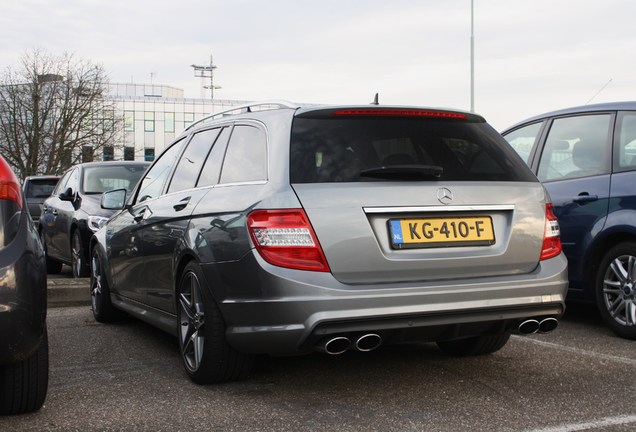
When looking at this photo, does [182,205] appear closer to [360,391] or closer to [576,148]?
[360,391]

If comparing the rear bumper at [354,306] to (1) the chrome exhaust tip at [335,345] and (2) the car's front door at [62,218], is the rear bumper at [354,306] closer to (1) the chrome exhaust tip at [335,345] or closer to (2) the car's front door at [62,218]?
(1) the chrome exhaust tip at [335,345]

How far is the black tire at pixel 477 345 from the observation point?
5.09 metres

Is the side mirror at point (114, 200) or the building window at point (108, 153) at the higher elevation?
the building window at point (108, 153)

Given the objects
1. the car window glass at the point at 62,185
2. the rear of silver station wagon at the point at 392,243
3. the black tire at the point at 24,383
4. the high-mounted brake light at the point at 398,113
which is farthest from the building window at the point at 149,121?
the black tire at the point at 24,383

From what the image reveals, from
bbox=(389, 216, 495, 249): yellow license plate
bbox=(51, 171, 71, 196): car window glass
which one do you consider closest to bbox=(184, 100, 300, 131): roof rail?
bbox=(389, 216, 495, 249): yellow license plate

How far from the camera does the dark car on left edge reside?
346cm

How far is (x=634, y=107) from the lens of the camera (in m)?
6.01

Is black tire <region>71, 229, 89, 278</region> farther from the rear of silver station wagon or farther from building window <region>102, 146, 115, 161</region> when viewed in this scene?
building window <region>102, 146, 115, 161</region>

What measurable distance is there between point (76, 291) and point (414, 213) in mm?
5188

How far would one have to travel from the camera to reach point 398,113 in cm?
438

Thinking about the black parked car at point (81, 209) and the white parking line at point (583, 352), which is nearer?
the white parking line at point (583, 352)

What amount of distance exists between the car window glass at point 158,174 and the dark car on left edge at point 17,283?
1872mm

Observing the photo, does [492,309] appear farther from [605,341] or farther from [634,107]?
[634,107]

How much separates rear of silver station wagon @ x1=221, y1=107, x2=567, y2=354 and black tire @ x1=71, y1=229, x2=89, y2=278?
6.21 meters
